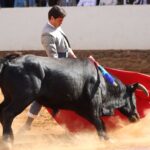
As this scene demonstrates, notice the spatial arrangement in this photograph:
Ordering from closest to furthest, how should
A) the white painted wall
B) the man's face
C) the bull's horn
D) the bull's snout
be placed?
the man's face < the bull's horn < the bull's snout < the white painted wall

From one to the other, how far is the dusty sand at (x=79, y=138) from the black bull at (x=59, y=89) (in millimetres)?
221

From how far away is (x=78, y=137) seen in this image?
10.7 metres

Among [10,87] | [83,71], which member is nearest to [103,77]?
[83,71]

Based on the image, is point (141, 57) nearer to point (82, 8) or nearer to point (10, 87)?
point (82, 8)

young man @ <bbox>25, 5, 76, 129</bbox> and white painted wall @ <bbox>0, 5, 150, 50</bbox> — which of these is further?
white painted wall @ <bbox>0, 5, 150, 50</bbox>

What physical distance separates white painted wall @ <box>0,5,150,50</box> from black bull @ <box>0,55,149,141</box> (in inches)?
320

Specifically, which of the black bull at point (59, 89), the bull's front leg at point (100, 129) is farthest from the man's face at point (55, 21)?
the bull's front leg at point (100, 129)

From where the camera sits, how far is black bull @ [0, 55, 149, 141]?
928 centimetres

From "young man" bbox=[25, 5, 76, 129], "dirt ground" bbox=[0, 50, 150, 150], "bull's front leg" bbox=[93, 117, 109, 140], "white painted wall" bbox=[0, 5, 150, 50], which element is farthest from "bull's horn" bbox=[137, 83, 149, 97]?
"white painted wall" bbox=[0, 5, 150, 50]

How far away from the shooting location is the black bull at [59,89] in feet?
30.5

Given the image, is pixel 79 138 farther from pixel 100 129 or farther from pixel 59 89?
pixel 59 89

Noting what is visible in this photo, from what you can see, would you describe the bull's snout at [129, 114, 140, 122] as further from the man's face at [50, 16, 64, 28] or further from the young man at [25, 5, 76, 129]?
the man's face at [50, 16, 64, 28]

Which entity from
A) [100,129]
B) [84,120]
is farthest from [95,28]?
[100,129]

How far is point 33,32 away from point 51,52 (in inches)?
341
